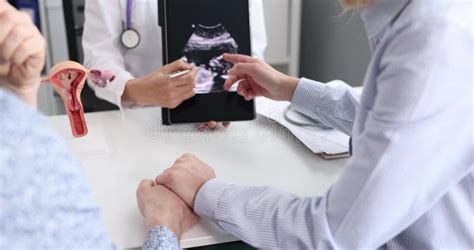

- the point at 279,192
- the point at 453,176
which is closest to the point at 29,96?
the point at 279,192

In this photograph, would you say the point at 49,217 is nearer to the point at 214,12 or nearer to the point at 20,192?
the point at 20,192

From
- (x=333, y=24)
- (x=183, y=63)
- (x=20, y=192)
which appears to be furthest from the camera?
(x=333, y=24)

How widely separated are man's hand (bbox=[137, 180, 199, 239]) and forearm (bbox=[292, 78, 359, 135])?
1.29 feet

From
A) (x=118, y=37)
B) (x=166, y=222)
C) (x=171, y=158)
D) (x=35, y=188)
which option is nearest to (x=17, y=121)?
(x=35, y=188)

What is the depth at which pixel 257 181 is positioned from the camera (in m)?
0.99

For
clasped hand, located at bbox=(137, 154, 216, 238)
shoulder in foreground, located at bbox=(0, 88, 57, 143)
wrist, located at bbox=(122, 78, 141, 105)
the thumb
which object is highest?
shoulder in foreground, located at bbox=(0, 88, 57, 143)

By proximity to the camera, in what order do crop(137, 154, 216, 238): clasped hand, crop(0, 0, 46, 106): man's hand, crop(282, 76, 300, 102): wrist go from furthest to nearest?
crop(282, 76, 300, 102): wrist
crop(137, 154, 216, 238): clasped hand
crop(0, 0, 46, 106): man's hand

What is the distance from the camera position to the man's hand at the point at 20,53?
1.87ft

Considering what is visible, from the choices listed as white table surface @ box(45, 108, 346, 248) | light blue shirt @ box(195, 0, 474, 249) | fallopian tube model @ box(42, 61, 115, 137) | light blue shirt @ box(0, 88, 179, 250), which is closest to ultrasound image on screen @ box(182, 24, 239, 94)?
white table surface @ box(45, 108, 346, 248)

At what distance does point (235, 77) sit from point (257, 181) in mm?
288

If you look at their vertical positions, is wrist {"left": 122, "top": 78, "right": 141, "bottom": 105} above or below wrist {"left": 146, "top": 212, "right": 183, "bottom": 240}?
above

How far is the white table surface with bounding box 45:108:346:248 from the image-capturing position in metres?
0.87

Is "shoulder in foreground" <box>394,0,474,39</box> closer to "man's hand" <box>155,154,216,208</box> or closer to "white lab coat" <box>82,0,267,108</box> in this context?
"man's hand" <box>155,154,216,208</box>

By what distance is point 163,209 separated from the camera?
85cm
